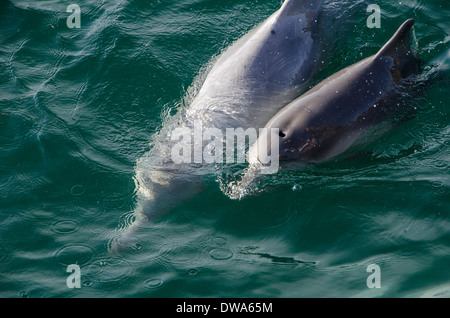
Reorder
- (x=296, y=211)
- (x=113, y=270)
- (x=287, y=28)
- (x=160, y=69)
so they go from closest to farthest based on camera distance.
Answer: (x=113, y=270)
(x=296, y=211)
(x=287, y=28)
(x=160, y=69)

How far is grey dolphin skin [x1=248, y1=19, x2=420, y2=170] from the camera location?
7.80m

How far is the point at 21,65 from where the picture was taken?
10.5 m

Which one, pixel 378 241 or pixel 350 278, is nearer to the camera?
pixel 350 278

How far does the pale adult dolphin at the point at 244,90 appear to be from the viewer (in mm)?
8133

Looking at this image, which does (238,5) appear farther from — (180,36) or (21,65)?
(21,65)

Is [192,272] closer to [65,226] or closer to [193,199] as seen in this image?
[193,199]

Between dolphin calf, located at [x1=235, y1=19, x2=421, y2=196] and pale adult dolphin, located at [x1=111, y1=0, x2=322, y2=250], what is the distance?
652mm

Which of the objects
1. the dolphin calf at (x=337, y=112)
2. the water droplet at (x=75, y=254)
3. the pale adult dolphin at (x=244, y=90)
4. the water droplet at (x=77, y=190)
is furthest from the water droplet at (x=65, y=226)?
the dolphin calf at (x=337, y=112)

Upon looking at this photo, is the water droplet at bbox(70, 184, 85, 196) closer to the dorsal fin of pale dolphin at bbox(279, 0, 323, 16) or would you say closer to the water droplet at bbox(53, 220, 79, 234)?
the water droplet at bbox(53, 220, 79, 234)

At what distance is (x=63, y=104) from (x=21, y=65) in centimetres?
162

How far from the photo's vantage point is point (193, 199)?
798 cm

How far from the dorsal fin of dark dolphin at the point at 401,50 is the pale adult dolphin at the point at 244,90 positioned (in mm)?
1404
